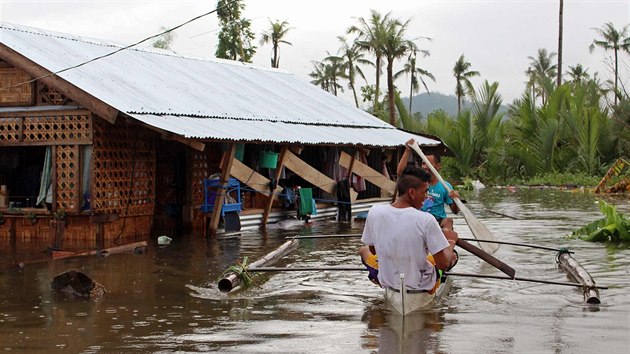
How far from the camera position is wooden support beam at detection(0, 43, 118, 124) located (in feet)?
44.4

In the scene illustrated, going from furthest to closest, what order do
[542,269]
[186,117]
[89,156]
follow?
1. [186,117]
2. [89,156]
3. [542,269]

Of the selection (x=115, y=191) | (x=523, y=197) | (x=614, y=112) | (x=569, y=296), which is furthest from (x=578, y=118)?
(x=569, y=296)

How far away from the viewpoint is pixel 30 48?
14.8 metres

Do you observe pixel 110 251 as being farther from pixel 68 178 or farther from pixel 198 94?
pixel 198 94

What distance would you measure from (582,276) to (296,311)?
10.9 feet

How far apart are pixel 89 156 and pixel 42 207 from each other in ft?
4.72

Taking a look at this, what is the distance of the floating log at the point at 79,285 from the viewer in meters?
9.51

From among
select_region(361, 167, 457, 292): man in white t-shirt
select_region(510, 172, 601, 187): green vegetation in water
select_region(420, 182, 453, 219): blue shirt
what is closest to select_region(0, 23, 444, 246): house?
select_region(420, 182, 453, 219): blue shirt

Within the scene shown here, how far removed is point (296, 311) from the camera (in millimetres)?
8719

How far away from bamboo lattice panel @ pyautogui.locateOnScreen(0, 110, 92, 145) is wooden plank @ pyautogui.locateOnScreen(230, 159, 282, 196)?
9.68ft

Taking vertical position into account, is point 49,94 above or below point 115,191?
above

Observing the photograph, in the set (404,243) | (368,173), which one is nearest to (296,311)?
(404,243)

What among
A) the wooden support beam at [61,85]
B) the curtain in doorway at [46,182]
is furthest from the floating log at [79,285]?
the curtain in doorway at [46,182]

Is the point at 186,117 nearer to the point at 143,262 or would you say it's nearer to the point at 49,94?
the point at 49,94
